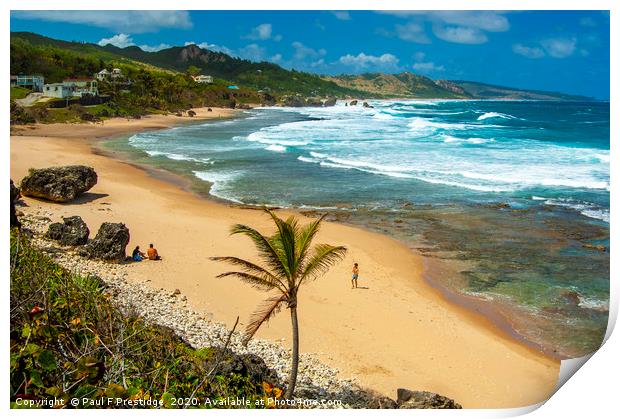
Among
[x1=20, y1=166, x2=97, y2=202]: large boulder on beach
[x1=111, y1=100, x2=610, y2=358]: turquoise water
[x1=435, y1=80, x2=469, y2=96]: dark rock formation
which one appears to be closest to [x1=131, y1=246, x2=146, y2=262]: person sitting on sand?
[x1=20, y1=166, x2=97, y2=202]: large boulder on beach

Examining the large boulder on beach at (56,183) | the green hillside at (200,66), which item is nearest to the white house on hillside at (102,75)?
the green hillside at (200,66)

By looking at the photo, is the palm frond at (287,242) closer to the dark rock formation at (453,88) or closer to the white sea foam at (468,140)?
the white sea foam at (468,140)

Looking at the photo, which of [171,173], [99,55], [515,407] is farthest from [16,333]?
[99,55]

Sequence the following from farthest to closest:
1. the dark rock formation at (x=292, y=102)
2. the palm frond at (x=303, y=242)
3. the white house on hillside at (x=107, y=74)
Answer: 1. the dark rock formation at (x=292, y=102)
2. the white house on hillside at (x=107, y=74)
3. the palm frond at (x=303, y=242)

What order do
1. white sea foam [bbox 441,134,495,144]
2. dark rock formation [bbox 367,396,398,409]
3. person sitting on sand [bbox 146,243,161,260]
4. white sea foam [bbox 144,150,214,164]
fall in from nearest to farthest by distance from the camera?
dark rock formation [bbox 367,396,398,409] → person sitting on sand [bbox 146,243,161,260] → white sea foam [bbox 144,150,214,164] → white sea foam [bbox 441,134,495,144]

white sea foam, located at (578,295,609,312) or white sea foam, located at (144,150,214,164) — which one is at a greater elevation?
white sea foam, located at (144,150,214,164)

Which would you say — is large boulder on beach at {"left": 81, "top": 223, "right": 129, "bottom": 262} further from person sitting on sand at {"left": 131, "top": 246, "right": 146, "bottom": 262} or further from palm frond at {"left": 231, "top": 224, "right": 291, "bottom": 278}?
palm frond at {"left": 231, "top": 224, "right": 291, "bottom": 278}

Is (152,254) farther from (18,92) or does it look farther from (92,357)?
(18,92)
